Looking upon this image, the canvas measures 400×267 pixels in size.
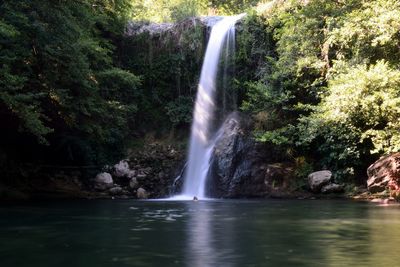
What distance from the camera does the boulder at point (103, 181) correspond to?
21312 mm

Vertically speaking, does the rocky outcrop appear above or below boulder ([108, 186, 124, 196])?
above

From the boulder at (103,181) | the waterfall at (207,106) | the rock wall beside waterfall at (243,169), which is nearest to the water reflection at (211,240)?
the rock wall beside waterfall at (243,169)

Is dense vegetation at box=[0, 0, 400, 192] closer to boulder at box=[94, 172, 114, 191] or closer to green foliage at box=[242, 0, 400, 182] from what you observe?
green foliage at box=[242, 0, 400, 182]

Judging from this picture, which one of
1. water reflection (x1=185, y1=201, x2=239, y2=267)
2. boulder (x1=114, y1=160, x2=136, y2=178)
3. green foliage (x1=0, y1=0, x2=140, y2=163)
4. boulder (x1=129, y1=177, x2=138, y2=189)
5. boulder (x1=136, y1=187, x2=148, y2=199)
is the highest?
green foliage (x1=0, y1=0, x2=140, y2=163)

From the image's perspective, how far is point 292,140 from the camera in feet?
66.6

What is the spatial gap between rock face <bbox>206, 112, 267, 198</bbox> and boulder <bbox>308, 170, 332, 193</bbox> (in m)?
1.90

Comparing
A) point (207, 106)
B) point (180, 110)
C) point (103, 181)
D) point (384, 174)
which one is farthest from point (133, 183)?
point (384, 174)

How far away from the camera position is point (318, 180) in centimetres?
1877

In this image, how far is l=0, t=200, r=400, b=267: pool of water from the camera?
6332mm

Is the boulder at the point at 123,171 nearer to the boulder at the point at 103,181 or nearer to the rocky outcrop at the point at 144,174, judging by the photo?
the rocky outcrop at the point at 144,174

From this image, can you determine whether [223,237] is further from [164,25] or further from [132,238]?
[164,25]

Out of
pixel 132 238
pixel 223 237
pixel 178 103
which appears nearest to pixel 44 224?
pixel 132 238


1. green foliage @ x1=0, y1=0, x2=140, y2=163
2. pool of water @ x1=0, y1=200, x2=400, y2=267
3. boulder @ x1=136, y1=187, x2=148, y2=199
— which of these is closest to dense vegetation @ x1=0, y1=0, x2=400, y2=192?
green foliage @ x1=0, y1=0, x2=140, y2=163

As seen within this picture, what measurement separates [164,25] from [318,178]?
14.3 meters
